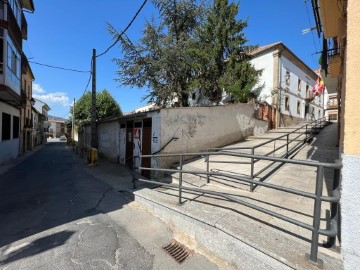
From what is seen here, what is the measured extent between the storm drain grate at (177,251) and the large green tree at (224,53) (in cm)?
1282

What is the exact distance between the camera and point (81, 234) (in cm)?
370

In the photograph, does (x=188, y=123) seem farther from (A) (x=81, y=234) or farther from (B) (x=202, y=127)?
(A) (x=81, y=234)

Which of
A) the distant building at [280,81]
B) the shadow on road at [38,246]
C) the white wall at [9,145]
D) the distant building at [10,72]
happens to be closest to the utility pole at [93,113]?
the distant building at [10,72]

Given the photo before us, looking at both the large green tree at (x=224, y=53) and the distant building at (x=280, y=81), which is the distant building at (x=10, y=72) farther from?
the distant building at (x=280, y=81)

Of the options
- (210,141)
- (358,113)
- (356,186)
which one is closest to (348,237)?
(356,186)

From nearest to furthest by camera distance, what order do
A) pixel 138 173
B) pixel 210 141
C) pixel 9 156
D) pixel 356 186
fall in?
pixel 356 186, pixel 138 173, pixel 210 141, pixel 9 156

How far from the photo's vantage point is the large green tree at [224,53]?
15000mm

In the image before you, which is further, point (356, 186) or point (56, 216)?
point (56, 216)

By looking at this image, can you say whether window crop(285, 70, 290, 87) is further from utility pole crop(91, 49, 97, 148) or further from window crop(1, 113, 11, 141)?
window crop(1, 113, 11, 141)

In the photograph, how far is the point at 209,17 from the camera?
50.3ft

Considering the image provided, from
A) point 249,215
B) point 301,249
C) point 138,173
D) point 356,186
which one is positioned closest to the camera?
point 356,186

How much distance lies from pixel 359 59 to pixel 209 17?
1521cm

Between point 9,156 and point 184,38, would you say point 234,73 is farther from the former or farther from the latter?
point 9,156

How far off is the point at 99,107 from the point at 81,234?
1133 inches
